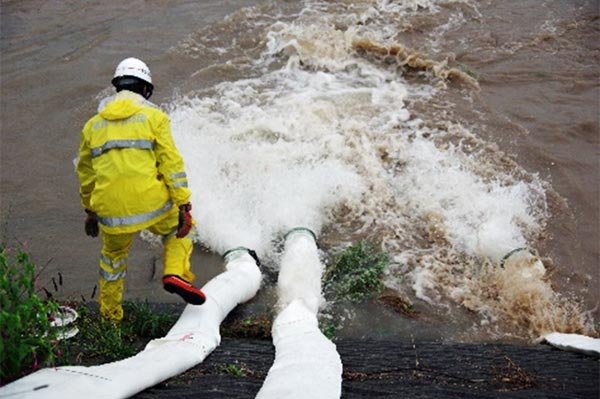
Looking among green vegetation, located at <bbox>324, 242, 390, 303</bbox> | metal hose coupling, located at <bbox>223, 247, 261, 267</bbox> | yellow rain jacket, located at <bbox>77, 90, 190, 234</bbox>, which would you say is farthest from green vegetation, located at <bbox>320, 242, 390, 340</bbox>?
yellow rain jacket, located at <bbox>77, 90, 190, 234</bbox>

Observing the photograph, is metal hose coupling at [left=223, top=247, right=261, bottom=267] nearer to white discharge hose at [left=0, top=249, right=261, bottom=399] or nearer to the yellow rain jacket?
white discharge hose at [left=0, top=249, right=261, bottom=399]

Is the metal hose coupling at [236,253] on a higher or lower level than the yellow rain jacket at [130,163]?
lower

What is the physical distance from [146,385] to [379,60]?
7.87m

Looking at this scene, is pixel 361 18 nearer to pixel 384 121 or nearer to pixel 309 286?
pixel 384 121

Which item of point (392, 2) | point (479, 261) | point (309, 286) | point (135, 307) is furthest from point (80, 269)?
point (392, 2)

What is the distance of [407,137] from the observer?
7.57 meters

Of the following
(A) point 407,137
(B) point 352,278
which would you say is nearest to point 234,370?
(B) point 352,278

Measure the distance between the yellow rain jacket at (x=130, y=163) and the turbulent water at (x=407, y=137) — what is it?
5.04 ft

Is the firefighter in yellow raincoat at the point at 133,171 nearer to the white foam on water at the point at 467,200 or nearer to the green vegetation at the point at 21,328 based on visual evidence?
the green vegetation at the point at 21,328

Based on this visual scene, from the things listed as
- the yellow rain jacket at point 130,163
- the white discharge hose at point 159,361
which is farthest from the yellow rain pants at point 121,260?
the white discharge hose at point 159,361

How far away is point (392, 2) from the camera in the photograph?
11.7 meters

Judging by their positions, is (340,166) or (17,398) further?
(340,166)

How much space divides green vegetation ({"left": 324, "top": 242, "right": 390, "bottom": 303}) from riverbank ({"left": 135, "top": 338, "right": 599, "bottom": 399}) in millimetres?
1091

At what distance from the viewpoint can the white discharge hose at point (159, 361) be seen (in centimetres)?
255
